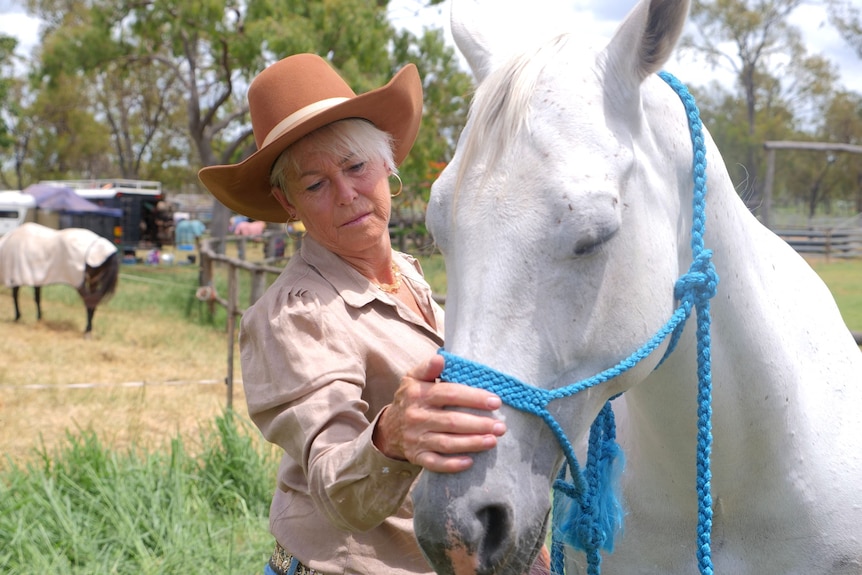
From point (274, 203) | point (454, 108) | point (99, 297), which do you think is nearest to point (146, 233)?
point (454, 108)

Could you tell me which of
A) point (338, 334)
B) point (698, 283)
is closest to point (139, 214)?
point (338, 334)

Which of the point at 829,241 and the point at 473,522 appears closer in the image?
the point at 473,522

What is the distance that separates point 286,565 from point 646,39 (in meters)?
1.30

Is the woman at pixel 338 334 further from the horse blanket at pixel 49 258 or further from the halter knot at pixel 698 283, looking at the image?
the horse blanket at pixel 49 258

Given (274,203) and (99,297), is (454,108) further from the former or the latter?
(274,203)

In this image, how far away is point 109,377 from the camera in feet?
26.2

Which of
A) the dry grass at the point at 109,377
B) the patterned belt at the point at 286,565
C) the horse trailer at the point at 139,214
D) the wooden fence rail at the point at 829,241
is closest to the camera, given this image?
the patterned belt at the point at 286,565

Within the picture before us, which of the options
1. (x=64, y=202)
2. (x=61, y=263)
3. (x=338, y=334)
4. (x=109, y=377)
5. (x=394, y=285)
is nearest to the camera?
(x=338, y=334)

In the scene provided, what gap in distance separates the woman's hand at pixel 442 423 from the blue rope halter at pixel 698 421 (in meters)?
0.06

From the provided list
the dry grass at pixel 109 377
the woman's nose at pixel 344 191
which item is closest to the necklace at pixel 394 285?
the woman's nose at pixel 344 191

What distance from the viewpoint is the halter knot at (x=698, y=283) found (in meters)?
1.29

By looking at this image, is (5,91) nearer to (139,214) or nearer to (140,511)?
(139,214)

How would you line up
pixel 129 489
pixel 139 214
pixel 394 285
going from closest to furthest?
pixel 394 285
pixel 129 489
pixel 139 214

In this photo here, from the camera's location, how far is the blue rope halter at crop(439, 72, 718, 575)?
1.20 meters
